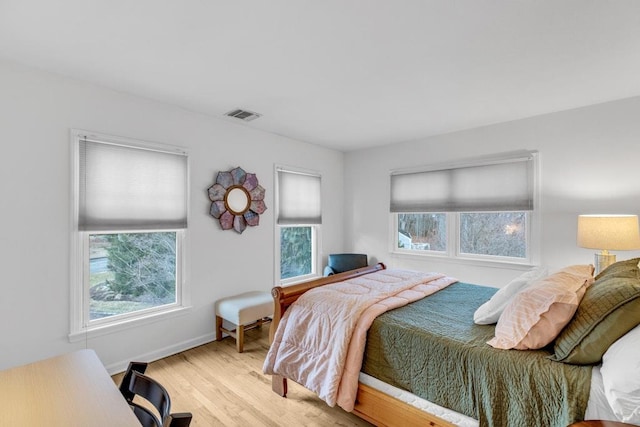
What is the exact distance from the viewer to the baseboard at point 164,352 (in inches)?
103

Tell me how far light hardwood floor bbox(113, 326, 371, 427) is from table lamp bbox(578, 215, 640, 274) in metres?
2.41

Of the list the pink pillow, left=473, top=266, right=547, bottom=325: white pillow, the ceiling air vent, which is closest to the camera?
the pink pillow

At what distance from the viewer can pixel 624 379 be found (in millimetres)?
1083

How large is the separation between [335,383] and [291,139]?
316 centimetres

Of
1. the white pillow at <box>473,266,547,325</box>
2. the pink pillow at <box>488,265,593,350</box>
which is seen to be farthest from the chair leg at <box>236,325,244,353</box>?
the pink pillow at <box>488,265,593,350</box>

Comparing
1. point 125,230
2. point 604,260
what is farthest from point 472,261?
point 125,230

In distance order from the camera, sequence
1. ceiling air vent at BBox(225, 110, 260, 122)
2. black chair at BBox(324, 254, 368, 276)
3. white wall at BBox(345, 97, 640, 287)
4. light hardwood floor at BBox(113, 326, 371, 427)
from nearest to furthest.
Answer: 1. light hardwood floor at BBox(113, 326, 371, 427)
2. white wall at BBox(345, 97, 640, 287)
3. ceiling air vent at BBox(225, 110, 260, 122)
4. black chair at BBox(324, 254, 368, 276)

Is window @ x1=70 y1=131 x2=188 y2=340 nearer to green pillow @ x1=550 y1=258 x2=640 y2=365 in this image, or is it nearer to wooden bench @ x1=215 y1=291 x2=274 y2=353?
wooden bench @ x1=215 y1=291 x2=274 y2=353

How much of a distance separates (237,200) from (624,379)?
327cm

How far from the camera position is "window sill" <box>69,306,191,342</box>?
243cm

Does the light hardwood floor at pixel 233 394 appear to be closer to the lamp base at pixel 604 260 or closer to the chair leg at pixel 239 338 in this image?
the chair leg at pixel 239 338

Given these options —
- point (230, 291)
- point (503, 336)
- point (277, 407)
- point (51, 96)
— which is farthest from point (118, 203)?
point (503, 336)

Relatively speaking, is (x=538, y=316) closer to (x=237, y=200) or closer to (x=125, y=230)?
(x=237, y=200)

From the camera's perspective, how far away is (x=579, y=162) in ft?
9.90
